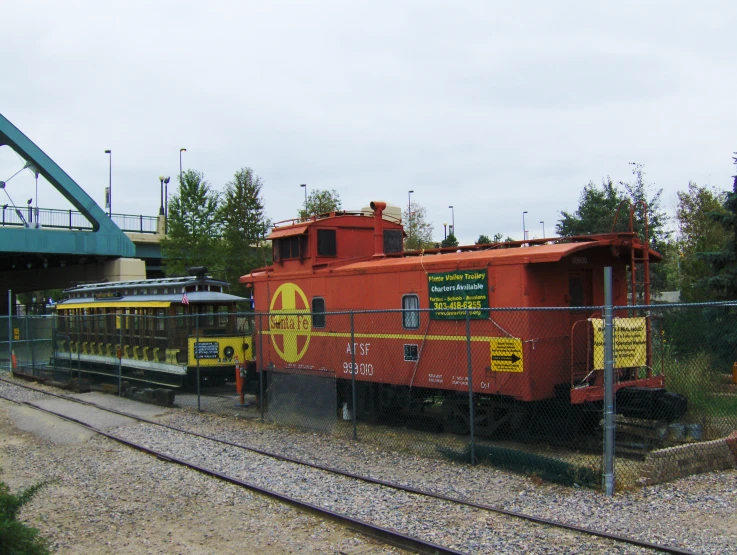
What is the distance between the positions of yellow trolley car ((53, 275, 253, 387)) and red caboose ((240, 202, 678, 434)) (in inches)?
88.7

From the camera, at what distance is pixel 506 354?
34.5ft

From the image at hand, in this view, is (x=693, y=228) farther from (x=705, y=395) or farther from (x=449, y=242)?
(x=705, y=395)

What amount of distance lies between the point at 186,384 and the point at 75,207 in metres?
19.2

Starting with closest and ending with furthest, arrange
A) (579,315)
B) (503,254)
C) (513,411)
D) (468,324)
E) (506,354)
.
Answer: (468,324) → (506,354) → (513,411) → (503,254) → (579,315)

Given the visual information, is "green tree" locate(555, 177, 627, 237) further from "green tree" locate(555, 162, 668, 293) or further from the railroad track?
the railroad track

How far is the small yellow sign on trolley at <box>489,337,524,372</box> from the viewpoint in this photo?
10.4 meters

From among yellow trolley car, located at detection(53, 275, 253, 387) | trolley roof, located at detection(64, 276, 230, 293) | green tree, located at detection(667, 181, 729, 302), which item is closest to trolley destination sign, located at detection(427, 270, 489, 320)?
yellow trolley car, located at detection(53, 275, 253, 387)

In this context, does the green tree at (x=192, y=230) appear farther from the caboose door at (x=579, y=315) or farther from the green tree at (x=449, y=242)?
the caboose door at (x=579, y=315)

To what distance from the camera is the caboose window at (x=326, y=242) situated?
14906mm

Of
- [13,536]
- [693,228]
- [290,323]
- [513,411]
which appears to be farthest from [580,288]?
[693,228]

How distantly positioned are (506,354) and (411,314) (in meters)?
2.33

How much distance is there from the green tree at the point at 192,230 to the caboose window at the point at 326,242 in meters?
19.3

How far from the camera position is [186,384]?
16.9m

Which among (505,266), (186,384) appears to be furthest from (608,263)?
(186,384)
